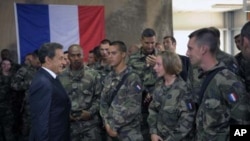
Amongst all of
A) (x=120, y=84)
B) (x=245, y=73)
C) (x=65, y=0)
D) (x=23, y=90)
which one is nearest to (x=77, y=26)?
(x=65, y=0)

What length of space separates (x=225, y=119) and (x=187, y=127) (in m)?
0.54

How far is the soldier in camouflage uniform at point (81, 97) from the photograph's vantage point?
349 centimetres

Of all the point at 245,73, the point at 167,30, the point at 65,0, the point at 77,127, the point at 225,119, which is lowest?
the point at 77,127

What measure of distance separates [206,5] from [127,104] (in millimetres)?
9565

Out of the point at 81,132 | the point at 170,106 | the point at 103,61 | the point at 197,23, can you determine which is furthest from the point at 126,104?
the point at 197,23

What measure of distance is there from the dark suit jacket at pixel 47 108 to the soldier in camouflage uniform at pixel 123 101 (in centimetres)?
59

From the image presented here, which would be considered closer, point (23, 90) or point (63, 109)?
point (63, 109)

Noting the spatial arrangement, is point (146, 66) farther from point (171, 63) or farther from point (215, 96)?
point (215, 96)

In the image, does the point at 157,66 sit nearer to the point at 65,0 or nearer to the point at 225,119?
the point at 225,119

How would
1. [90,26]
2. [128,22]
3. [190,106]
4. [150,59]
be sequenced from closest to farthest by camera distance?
[190,106] < [150,59] < [90,26] < [128,22]

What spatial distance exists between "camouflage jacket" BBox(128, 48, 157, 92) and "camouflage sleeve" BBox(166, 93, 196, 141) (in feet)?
4.10

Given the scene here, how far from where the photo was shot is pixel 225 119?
6.82 ft

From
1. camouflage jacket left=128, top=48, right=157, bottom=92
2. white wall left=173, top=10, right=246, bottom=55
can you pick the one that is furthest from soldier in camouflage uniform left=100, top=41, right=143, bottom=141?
white wall left=173, top=10, right=246, bottom=55

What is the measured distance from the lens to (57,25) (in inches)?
236
